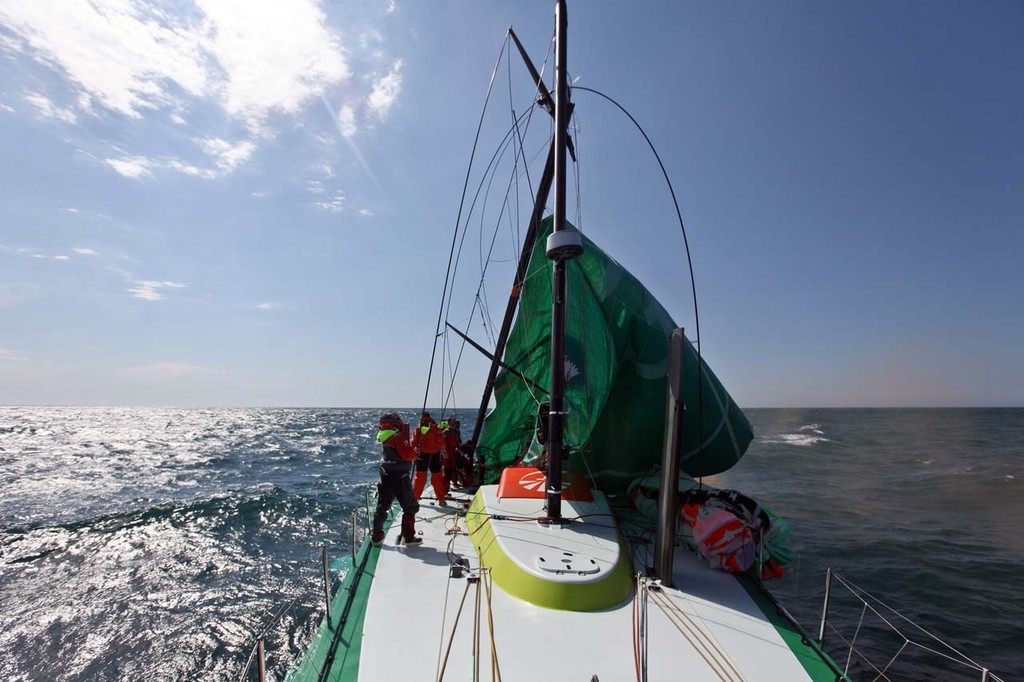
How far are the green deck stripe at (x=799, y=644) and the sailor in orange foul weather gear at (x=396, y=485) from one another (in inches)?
168

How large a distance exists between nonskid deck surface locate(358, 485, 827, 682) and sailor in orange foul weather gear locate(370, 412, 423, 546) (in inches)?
39.5

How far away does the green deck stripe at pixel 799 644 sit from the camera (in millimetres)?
3805

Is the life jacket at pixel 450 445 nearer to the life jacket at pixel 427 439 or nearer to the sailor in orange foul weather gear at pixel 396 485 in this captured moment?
the life jacket at pixel 427 439

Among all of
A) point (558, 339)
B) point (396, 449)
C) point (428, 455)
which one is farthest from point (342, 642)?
point (428, 455)

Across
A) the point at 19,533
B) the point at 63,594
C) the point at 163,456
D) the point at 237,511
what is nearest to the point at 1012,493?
the point at 237,511

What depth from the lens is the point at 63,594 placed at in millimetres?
9586

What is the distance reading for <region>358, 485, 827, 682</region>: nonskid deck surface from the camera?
3721mm

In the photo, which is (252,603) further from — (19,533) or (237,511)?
(19,533)

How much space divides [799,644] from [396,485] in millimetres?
4939

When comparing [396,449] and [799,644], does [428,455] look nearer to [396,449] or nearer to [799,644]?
[396,449]

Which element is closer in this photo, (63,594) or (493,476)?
(63,594)

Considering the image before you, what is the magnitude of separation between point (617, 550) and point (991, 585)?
11.8m

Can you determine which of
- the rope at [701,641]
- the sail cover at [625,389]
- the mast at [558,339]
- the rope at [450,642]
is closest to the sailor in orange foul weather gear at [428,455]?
the sail cover at [625,389]

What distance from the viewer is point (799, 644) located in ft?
13.9
